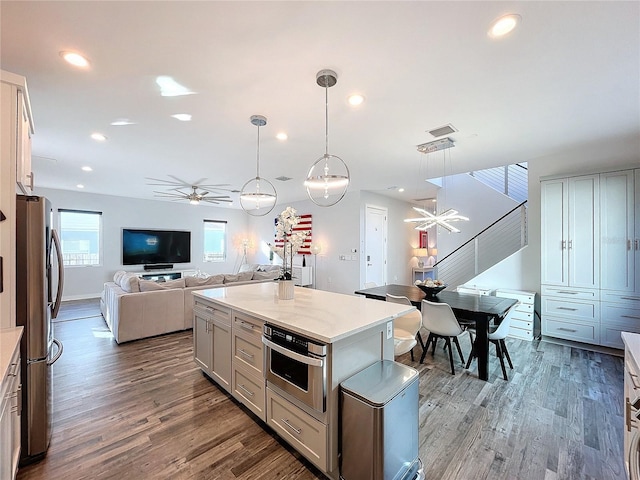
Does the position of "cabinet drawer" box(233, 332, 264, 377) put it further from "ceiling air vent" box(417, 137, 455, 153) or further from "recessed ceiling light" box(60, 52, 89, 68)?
"ceiling air vent" box(417, 137, 455, 153)

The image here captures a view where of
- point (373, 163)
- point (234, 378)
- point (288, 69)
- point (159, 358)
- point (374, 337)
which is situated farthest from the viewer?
point (373, 163)

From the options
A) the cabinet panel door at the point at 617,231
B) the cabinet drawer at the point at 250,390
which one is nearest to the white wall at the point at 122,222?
the cabinet drawer at the point at 250,390

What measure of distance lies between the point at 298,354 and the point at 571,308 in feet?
14.0

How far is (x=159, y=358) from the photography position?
3.38 meters

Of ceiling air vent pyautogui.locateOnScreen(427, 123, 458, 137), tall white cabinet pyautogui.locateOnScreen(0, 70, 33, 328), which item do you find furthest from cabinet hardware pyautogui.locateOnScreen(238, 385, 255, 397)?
ceiling air vent pyautogui.locateOnScreen(427, 123, 458, 137)

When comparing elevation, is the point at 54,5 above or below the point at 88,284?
above

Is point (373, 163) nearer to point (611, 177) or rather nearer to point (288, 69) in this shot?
point (288, 69)

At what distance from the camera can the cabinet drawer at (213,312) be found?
95.8 inches

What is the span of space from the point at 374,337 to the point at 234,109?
2514 millimetres

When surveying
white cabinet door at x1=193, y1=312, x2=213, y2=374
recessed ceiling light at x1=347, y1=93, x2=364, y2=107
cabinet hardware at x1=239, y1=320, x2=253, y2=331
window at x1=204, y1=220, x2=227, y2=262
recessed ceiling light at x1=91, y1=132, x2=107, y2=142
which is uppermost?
recessed ceiling light at x1=91, y1=132, x2=107, y2=142

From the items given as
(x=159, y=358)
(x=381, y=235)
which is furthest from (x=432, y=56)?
(x=381, y=235)

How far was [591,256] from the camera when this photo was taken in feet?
12.0

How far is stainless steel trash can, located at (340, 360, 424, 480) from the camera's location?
57.1 inches

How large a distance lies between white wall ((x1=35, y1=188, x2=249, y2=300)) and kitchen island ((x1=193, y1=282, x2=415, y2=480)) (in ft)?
20.7
